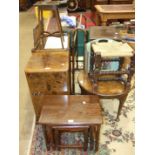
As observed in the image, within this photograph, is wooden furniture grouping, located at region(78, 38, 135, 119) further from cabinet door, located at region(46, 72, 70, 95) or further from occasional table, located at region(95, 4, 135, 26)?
occasional table, located at region(95, 4, 135, 26)

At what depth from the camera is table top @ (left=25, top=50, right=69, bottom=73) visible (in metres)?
2.15

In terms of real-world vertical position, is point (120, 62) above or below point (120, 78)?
above

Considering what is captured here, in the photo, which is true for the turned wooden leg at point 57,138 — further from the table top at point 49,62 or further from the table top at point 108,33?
the table top at point 108,33

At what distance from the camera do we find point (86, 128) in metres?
1.95

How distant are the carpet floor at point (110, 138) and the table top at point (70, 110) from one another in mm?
394

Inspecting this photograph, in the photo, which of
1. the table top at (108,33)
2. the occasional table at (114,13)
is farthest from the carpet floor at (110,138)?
the occasional table at (114,13)

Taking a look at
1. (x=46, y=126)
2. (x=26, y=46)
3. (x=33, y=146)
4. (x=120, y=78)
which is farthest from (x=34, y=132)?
(x=26, y=46)

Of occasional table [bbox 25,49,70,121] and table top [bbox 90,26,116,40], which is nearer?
occasional table [bbox 25,49,70,121]

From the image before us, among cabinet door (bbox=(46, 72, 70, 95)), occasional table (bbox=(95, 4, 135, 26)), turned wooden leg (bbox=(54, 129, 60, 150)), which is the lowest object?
turned wooden leg (bbox=(54, 129, 60, 150))

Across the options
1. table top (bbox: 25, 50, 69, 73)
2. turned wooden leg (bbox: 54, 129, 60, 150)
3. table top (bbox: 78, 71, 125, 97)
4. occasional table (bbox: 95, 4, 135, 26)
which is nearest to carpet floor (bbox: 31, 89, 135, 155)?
turned wooden leg (bbox: 54, 129, 60, 150)

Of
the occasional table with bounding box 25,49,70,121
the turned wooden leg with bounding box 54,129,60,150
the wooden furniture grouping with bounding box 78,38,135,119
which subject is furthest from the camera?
the wooden furniture grouping with bounding box 78,38,135,119

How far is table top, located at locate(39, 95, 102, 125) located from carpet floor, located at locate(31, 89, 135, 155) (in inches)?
15.5
